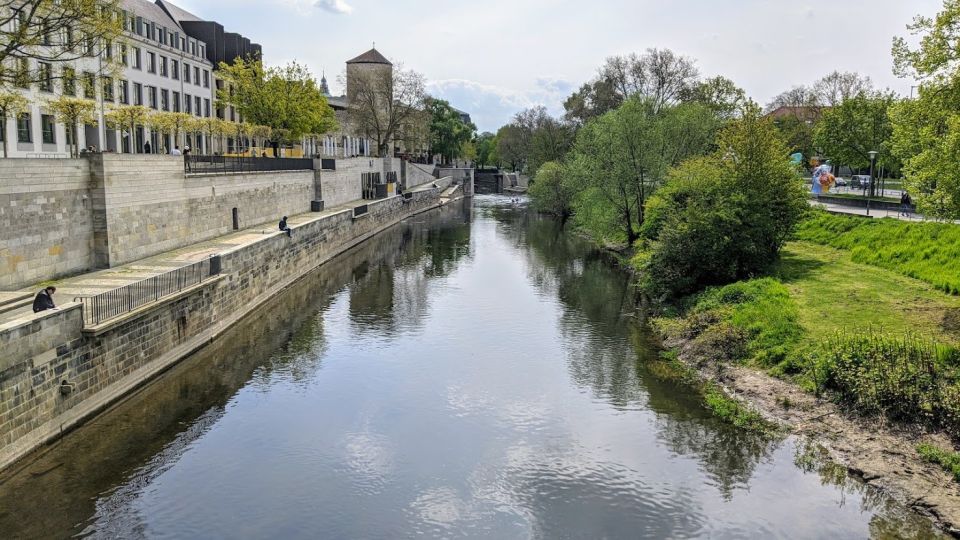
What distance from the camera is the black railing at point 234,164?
32.2 metres

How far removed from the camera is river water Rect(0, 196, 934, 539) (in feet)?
44.1

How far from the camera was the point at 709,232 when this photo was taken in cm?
2798

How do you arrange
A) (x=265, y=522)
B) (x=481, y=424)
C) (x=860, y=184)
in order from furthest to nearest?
(x=860, y=184)
(x=481, y=424)
(x=265, y=522)

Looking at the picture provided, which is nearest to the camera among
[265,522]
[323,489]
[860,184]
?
[265,522]

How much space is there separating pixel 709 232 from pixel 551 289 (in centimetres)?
837

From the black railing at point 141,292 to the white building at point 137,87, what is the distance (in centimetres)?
1385

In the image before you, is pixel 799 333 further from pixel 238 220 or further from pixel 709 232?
pixel 238 220

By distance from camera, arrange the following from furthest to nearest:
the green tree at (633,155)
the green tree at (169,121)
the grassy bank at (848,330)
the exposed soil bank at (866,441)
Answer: the green tree at (633,155) → the green tree at (169,121) → the grassy bank at (848,330) → the exposed soil bank at (866,441)

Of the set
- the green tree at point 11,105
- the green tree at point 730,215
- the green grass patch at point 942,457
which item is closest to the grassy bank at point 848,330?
the green grass patch at point 942,457

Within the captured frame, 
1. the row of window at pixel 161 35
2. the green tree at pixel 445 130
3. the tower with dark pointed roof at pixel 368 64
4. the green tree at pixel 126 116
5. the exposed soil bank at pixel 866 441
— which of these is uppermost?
the tower with dark pointed roof at pixel 368 64

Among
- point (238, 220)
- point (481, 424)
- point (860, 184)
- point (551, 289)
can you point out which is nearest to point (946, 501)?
point (481, 424)

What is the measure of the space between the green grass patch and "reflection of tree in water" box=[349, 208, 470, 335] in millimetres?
16128

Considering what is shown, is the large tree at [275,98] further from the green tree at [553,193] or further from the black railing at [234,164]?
the green tree at [553,193]

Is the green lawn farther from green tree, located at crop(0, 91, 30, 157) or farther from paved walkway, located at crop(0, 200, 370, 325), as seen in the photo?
green tree, located at crop(0, 91, 30, 157)
